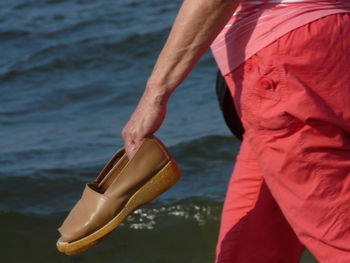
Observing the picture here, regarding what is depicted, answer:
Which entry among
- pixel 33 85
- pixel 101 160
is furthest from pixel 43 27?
pixel 101 160

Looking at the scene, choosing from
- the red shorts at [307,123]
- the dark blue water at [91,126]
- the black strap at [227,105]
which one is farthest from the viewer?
the dark blue water at [91,126]

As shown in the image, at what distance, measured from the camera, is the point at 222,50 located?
5.49ft

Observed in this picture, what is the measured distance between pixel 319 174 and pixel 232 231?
56cm

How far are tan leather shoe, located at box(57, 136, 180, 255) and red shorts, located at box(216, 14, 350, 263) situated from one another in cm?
26

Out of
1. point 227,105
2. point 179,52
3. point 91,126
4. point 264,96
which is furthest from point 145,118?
point 91,126

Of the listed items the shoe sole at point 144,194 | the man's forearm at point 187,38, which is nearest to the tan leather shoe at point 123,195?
the shoe sole at point 144,194

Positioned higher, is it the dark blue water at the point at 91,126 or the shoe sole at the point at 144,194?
the shoe sole at the point at 144,194

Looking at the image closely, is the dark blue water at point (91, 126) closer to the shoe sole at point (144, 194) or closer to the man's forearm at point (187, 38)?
the shoe sole at point (144, 194)

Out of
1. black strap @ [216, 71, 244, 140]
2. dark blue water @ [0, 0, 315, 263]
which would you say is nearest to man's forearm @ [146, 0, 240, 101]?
black strap @ [216, 71, 244, 140]

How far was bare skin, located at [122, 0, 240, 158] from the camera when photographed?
4.93 ft

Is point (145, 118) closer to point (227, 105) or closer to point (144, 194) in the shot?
point (144, 194)

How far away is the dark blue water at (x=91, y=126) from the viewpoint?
324cm

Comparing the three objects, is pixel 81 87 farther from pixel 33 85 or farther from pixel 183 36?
pixel 183 36

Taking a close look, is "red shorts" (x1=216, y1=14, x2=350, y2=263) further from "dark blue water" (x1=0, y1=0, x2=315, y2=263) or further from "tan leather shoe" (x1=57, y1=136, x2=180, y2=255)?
"dark blue water" (x1=0, y1=0, x2=315, y2=263)
